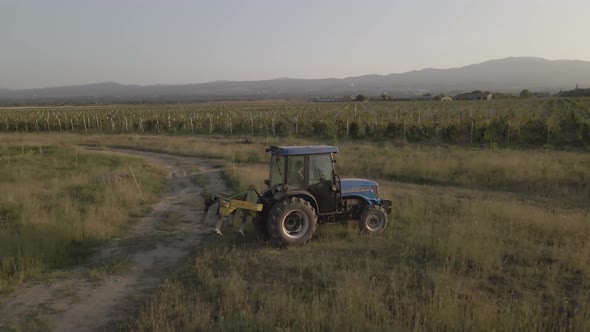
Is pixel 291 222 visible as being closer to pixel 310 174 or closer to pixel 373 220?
pixel 310 174

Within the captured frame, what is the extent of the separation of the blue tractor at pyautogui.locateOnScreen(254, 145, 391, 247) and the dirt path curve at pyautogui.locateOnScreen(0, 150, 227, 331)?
6.24 ft

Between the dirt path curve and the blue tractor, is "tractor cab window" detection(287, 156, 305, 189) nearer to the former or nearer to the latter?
the blue tractor

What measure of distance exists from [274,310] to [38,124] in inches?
2061

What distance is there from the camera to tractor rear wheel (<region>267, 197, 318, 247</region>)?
832 centimetres

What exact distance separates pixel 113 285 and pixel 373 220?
16.7 ft

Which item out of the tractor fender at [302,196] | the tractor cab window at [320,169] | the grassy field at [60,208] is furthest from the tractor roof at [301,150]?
the grassy field at [60,208]

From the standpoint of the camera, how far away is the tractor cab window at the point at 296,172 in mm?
8734

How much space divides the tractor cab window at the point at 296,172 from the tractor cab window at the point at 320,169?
0.15m

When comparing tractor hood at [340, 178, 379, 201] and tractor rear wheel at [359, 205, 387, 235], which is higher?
tractor hood at [340, 178, 379, 201]

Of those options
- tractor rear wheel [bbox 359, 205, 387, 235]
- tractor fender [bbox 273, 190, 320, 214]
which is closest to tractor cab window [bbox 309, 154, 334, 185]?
tractor fender [bbox 273, 190, 320, 214]

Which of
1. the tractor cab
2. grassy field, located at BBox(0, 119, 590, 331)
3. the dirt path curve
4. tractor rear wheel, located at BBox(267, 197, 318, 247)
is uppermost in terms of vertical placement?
the tractor cab

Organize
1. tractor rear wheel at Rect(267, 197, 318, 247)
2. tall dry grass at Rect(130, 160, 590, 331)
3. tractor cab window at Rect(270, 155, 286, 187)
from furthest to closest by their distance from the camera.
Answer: tractor cab window at Rect(270, 155, 286, 187) < tractor rear wheel at Rect(267, 197, 318, 247) < tall dry grass at Rect(130, 160, 590, 331)

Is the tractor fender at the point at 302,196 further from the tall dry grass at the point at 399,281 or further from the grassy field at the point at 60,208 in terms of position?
the grassy field at the point at 60,208

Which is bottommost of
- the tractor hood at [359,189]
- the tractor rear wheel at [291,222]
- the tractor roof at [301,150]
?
the tractor rear wheel at [291,222]
